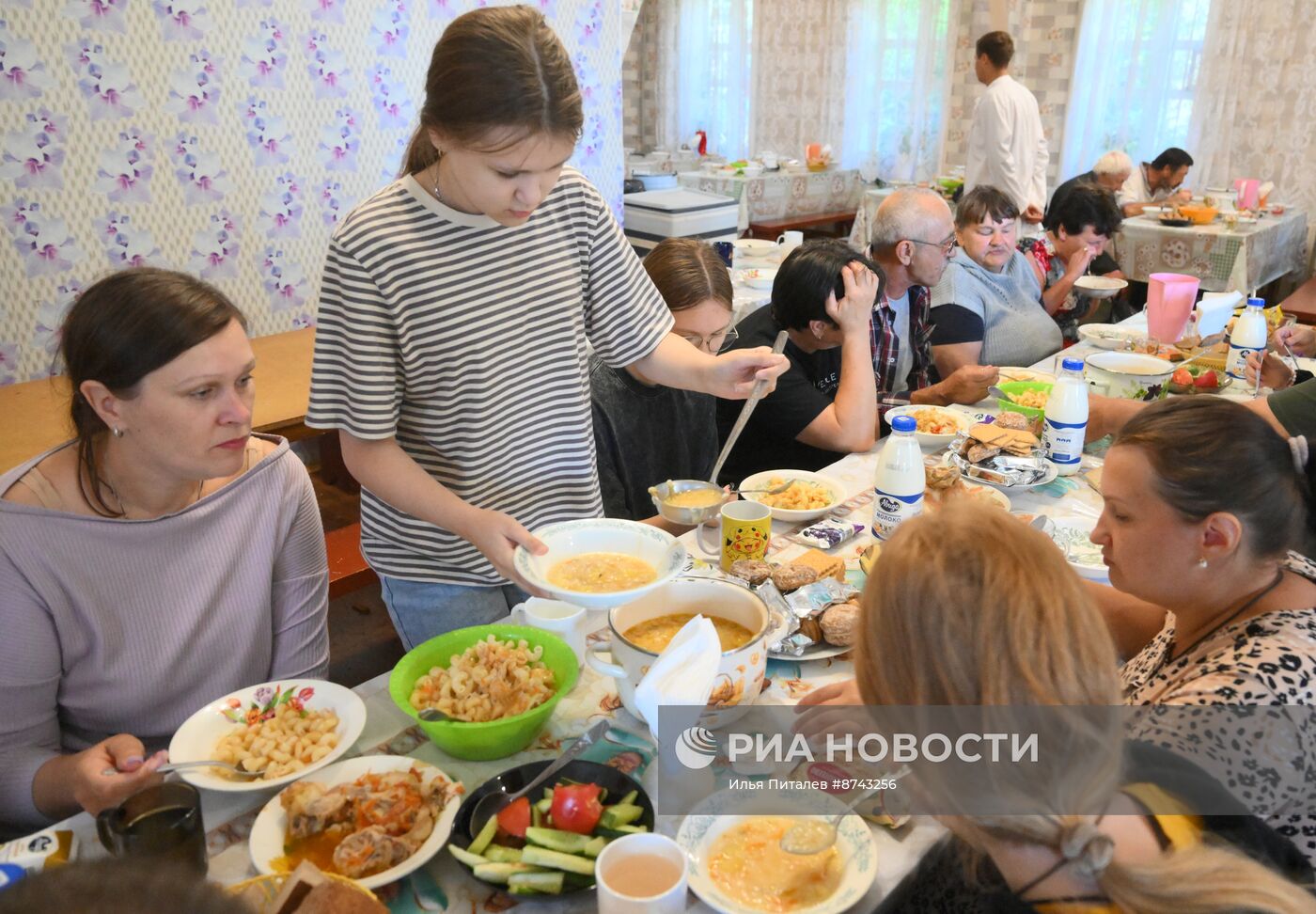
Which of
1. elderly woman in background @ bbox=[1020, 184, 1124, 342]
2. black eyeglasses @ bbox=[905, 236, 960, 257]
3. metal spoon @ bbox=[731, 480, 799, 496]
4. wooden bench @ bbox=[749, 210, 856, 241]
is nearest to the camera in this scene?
metal spoon @ bbox=[731, 480, 799, 496]

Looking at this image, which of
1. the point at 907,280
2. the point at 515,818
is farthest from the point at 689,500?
the point at 907,280

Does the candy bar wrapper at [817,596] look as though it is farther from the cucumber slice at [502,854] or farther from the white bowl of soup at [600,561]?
the cucumber slice at [502,854]

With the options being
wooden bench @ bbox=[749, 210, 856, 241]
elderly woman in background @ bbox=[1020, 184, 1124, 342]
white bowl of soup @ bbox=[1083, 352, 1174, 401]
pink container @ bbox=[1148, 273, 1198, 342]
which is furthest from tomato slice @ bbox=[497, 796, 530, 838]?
wooden bench @ bbox=[749, 210, 856, 241]

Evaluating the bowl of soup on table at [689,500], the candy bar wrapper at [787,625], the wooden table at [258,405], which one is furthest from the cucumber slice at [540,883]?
the wooden table at [258,405]

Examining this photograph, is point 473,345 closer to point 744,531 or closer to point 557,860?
point 744,531

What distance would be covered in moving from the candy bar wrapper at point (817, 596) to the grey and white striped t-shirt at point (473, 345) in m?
0.48

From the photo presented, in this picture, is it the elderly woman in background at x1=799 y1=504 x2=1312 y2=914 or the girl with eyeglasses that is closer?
the elderly woman in background at x1=799 y1=504 x2=1312 y2=914

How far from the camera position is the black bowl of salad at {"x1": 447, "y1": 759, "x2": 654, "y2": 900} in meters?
1.02

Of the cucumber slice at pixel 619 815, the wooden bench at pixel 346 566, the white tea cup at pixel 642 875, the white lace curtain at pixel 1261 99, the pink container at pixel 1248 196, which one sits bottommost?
the wooden bench at pixel 346 566

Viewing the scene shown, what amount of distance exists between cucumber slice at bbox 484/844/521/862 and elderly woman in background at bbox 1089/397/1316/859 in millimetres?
797

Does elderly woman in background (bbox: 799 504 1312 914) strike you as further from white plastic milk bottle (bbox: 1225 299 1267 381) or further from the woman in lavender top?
white plastic milk bottle (bbox: 1225 299 1267 381)

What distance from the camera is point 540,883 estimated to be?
1.01m

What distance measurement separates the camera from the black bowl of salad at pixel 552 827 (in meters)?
1.02

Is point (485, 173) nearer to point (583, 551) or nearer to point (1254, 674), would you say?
point (583, 551)
